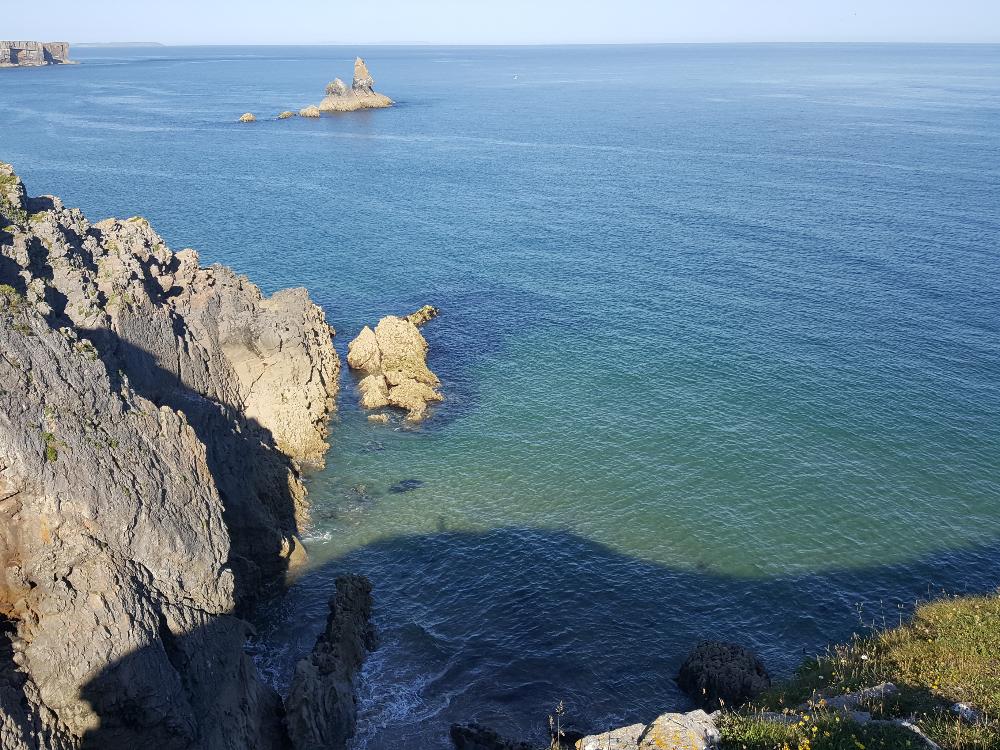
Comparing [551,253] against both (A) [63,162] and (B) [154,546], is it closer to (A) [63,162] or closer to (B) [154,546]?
(B) [154,546]

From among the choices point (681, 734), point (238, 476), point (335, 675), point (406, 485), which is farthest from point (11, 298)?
point (681, 734)

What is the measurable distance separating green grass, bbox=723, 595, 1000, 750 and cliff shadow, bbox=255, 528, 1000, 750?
7.95 meters

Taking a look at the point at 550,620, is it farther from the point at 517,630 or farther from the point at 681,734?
the point at 681,734

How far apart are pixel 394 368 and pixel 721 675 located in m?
43.0

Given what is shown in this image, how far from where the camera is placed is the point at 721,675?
3994cm

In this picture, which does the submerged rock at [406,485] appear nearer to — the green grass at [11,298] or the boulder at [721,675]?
the boulder at [721,675]

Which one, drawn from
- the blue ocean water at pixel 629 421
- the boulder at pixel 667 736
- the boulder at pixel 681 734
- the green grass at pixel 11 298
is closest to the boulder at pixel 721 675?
the blue ocean water at pixel 629 421

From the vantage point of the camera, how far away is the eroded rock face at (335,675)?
3669 centimetres

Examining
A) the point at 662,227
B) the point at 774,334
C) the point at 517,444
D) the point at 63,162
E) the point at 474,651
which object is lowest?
the point at 474,651

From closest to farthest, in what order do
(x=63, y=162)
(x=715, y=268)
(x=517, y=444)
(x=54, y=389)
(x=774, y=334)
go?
→ (x=54, y=389), (x=517, y=444), (x=774, y=334), (x=715, y=268), (x=63, y=162)

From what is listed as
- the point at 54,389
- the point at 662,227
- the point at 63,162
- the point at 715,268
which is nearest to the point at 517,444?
the point at 54,389

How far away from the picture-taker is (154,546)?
3409 centimetres

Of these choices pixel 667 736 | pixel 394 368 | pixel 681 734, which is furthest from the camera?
pixel 394 368

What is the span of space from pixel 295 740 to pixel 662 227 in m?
97.2
